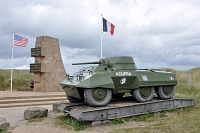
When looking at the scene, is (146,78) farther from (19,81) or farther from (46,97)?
(19,81)

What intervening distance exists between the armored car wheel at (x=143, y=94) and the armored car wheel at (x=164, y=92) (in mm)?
607

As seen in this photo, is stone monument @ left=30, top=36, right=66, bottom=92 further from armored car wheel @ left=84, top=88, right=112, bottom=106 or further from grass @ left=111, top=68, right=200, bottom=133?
grass @ left=111, top=68, right=200, bottom=133

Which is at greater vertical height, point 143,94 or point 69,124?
point 143,94

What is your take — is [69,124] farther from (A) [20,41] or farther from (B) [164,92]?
(A) [20,41]

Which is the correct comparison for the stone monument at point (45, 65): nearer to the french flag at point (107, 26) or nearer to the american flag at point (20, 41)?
the american flag at point (20, 41)

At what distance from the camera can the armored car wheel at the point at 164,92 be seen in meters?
10.4

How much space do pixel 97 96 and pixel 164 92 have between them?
379cm

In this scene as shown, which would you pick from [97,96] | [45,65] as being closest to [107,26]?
[45,65]

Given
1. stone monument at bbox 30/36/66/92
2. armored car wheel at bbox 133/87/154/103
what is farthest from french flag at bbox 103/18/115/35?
armored car wheel at bbox 133/87/154/103

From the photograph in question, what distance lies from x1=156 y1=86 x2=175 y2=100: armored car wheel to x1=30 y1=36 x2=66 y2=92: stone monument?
1077 centimetres

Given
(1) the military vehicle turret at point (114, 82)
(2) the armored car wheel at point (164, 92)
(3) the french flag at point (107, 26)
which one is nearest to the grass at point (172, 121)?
(2) the armored car wheel at point (164, 92)

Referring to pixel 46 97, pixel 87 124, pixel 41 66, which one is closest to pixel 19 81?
pixel 41 66

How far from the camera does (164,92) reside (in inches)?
416

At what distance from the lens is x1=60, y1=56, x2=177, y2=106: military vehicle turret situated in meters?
8.26
